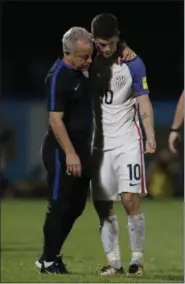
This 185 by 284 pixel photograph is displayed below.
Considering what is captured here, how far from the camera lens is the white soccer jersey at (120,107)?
9.80 meters

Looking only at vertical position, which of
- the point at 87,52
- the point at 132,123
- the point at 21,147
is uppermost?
the point at 87,52

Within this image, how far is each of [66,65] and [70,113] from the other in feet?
1.38

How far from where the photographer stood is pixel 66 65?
9.70 meters

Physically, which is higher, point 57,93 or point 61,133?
point 57,93

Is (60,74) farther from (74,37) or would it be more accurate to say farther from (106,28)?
(106,28)

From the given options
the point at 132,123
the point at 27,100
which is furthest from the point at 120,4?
the point at 132,123

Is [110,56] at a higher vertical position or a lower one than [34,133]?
higher

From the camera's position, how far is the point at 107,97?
9.90 metres

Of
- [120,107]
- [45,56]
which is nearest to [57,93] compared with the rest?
[120,107]

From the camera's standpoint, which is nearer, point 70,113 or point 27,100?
point 70,113

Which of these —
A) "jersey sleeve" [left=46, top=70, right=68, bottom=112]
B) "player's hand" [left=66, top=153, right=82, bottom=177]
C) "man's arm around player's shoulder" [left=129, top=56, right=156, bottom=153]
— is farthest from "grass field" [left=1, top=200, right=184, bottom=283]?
"jersey sleeve" [left=46, top=70, right=68, bottom=112]

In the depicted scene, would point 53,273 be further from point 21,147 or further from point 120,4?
point 120,4

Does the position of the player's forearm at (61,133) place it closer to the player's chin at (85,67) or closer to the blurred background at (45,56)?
the player's chin at (85,67)

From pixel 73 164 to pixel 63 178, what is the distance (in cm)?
27
